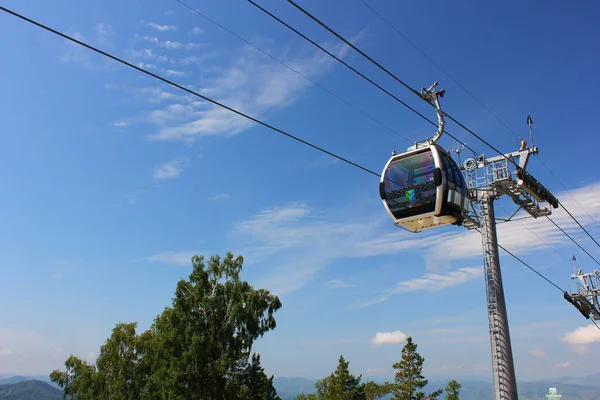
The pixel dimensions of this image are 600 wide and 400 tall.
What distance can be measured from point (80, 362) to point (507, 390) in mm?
37423

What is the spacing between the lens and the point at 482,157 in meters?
24.8

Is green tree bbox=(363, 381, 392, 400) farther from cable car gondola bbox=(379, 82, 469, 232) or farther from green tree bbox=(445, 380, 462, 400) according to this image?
cable car gondola bbox=(379, 82, 469, 232)

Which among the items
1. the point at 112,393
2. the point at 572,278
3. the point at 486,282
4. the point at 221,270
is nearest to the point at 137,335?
the point at 112,393

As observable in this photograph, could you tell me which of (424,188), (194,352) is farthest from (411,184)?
(194,352)

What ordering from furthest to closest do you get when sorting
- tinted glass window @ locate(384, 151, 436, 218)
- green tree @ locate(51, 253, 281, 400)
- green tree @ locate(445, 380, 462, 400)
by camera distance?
green tree @ locate(445, 380, 462, 400)
green tree @ locate(51, 253, 281, 400)
tinted glass window @ locate(384, 151, 436, 218)

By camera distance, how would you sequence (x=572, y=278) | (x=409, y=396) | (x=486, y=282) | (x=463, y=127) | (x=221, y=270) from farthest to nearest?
(x=409, y=396)
(x=572, y=278)
(x=221, y=270)
(x=486, y=282)
(x=463, y=127)

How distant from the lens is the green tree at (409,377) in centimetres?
6425

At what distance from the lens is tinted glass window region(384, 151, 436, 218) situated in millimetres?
12773

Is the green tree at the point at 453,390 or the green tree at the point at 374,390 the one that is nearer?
the green tree at the point at 374,390

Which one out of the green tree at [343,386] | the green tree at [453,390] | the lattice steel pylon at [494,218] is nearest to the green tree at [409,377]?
the green tree at [343,386]

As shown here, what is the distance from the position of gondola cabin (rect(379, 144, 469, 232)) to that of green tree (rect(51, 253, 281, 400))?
94.3 feet

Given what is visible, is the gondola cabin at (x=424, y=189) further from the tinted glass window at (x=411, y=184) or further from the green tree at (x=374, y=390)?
the green tree at (x=374, y=390)

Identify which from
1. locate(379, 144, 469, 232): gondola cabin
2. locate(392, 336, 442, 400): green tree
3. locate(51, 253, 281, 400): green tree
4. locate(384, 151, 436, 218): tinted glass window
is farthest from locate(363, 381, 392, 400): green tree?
locate(384, 151, 436, 218): tinted glass window

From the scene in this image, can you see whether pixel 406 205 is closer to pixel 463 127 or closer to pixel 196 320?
pixel 463 127
